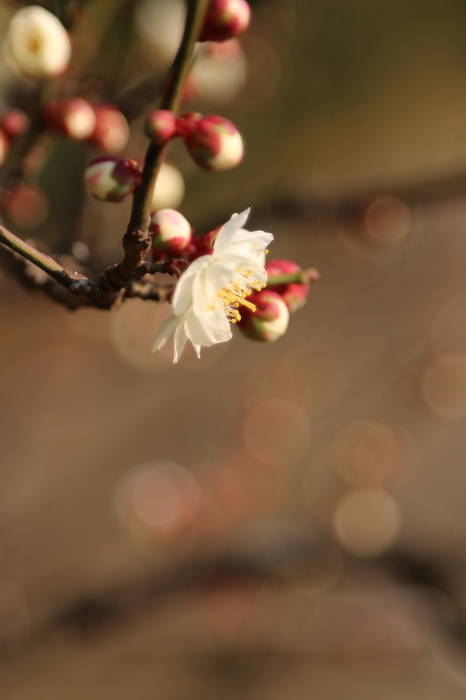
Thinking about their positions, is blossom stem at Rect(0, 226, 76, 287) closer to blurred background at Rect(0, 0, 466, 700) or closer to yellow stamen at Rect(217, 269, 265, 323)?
yellow stamen at Rect(217, 269, 265, 323)

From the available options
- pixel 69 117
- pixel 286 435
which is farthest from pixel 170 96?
pixel 286 435

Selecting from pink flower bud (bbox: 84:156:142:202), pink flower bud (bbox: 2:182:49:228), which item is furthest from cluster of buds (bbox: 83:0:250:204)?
pink flower bud (bbox: 2:182:49:228)

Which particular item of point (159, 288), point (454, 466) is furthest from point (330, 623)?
point (159, 288)

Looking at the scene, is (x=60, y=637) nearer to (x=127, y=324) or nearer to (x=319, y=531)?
(x=319, y=531)

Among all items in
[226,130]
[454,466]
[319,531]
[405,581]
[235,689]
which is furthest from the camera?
[454,466]

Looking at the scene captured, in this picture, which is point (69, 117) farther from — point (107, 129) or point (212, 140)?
point (212, 140)

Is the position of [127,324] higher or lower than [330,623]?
higher
